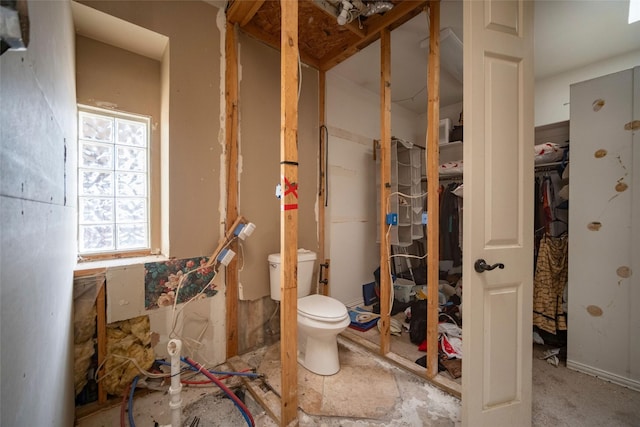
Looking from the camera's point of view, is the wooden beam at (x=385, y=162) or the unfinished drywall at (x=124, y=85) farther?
the wooden beam at (x=385, y=162)

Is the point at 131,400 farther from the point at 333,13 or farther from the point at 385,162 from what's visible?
the point at 333,13

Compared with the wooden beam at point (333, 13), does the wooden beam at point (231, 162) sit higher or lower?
lower

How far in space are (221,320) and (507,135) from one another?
2.26 meters

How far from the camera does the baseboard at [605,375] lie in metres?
1.67

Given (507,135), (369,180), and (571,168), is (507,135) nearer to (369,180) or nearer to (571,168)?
(571,168)

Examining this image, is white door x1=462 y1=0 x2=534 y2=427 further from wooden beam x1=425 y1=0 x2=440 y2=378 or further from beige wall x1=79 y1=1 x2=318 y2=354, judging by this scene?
beige wall x1=79 y1=1 x2=318 y2=354

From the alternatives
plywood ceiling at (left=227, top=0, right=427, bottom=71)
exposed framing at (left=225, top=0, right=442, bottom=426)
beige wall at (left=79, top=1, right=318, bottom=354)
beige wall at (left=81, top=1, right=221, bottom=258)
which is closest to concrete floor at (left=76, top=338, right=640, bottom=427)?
exposed framing at (left=225, top=0, right=442, bottom=426)

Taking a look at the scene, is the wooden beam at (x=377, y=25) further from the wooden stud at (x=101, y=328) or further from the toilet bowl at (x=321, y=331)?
the wooden stud at (x=101, y=328)

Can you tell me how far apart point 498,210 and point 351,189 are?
1851 mm

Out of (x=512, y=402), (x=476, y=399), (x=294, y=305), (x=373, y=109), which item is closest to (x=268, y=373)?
(x=294, y=305)

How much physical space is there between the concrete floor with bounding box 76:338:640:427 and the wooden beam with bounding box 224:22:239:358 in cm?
28

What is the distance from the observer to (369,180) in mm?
3211

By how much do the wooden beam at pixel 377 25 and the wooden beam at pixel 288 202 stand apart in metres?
0.97

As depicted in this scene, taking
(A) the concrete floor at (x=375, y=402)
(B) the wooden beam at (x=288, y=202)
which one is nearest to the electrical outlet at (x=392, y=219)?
(B) the wooden beam at (x=288, y=202)
